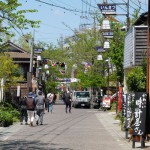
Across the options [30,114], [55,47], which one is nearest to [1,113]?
[30,114]

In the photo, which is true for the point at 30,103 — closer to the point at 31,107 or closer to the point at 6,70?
the point at 31,107

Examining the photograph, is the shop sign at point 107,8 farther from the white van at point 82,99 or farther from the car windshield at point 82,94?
the car windshield at point 82,94

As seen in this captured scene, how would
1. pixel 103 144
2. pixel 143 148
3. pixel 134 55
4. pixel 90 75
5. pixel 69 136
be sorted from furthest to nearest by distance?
1. pixel 90 75
2. pixel 134 55
3. pixel 69 136
4. pixel 103 144
5. pixel 143 148

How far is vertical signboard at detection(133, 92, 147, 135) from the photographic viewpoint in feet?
54.3

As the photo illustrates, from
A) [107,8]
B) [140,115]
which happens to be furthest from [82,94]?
[140,115]

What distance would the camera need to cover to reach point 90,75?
Answer: 5803 cm

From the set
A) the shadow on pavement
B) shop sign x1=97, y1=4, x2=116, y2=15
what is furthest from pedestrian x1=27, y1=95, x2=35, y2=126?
the shadow on pavement

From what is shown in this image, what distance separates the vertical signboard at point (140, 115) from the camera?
16.6m

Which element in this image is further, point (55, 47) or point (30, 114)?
point (55, 47)

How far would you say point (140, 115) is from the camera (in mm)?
16672

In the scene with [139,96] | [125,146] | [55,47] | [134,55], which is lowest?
[125,146]

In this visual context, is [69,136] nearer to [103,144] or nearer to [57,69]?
[103,144]

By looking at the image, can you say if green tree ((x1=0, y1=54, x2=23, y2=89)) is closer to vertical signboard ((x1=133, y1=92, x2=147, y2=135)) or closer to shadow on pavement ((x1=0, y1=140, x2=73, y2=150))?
shadow on pavement ((x1=0, y1=140, x2=73, y2=150))

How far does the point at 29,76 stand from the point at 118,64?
1835 centimetres
